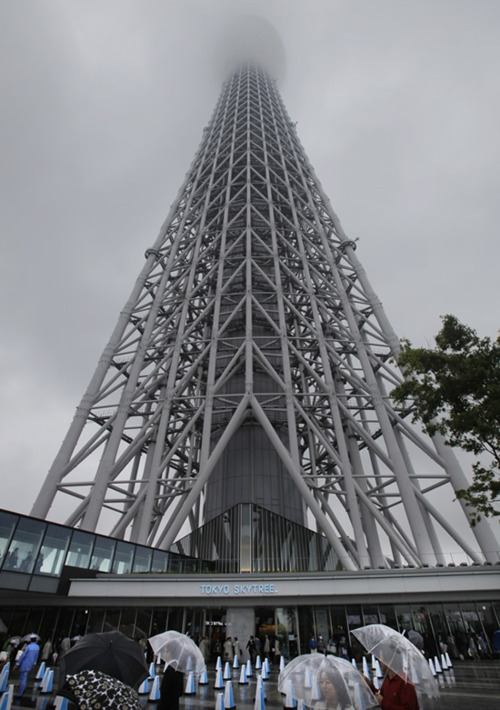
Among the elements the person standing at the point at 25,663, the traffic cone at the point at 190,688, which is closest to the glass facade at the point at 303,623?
the traffic cone at the point at 190,688

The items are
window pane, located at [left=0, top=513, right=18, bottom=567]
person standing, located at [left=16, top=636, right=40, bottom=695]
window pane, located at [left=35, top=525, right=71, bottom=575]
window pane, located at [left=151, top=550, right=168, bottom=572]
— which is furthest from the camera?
window pane, located at [left=151, top=550, right=168, bottom=572]

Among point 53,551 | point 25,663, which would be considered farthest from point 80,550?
point 25,663

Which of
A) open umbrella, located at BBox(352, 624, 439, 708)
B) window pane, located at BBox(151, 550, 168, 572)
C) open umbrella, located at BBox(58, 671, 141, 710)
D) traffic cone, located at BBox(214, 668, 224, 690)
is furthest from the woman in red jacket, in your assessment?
window pane, located at BBox(151, 550, 168, 572)

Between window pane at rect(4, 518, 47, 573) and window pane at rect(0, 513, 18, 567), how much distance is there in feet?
0.80

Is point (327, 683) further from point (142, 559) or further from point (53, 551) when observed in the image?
point (142, 559)

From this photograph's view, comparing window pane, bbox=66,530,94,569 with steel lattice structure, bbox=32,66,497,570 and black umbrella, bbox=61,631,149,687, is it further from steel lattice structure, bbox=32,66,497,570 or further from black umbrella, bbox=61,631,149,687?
black umbrella, bbox=61,631,149,687

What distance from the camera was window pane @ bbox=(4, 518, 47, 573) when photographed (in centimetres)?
1888

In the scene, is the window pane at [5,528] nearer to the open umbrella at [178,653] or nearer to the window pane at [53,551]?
the window pane at [53,551]

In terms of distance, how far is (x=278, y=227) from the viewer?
47844mm

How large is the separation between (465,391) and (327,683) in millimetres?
13426

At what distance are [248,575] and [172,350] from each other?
20812 mm

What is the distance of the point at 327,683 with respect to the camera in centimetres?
521

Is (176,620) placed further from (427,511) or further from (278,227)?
(278,227)

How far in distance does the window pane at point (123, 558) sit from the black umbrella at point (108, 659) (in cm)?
1882
